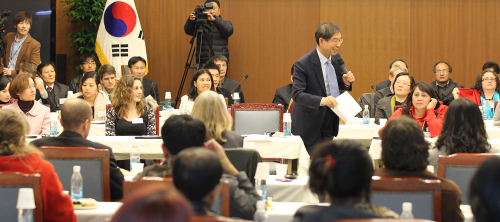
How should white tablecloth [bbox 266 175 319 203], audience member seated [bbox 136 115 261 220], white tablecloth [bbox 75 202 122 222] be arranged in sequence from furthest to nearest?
white tablecloth [bbox 266 175 319 203] < white tablecloth [bbox 75 202 122 222] < audience member seated [bbox 136 115 261 220]

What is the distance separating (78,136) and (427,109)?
306 centimetres

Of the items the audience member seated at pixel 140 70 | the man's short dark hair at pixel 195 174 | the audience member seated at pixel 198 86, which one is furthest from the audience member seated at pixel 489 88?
the man's short dark hair at pixel 195 174

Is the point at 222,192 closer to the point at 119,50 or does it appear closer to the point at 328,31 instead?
the point at 328,31

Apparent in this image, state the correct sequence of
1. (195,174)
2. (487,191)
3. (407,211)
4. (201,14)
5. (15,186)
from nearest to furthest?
(487,191), (195,174), (407,211), (15,186), (201,14)

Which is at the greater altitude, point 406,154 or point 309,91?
point 309,91

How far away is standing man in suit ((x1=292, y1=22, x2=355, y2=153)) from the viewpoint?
4.38 m

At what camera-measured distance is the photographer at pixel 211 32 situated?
7983mm

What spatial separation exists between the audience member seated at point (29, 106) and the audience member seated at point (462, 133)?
11.4 feet

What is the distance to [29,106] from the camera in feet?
16.2

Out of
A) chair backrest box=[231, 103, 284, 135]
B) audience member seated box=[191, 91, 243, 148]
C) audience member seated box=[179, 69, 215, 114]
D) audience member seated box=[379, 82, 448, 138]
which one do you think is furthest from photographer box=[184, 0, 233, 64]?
audience member seated box=[191, 91, 243, 148]

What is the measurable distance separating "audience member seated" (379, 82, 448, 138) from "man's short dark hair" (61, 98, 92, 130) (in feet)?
8.89

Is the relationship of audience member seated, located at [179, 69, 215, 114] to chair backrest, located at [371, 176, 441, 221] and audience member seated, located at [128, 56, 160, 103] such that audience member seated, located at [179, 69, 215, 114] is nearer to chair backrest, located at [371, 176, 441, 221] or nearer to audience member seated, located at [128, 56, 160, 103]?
audience member seated, located at [128, 56, 160, 103]

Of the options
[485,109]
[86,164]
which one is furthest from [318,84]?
[485,109]

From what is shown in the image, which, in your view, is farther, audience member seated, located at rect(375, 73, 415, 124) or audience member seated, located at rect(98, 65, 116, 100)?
audience member seated, located at rect(98, 65, 116, 100)
